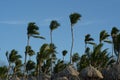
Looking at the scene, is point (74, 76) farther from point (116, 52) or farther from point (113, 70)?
point (116, 52)

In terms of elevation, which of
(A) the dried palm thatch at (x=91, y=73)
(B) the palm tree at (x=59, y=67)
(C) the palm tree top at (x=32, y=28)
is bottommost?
(A) the dried palm thatch at (x=91, y=73)

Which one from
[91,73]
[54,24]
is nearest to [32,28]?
[54,24]

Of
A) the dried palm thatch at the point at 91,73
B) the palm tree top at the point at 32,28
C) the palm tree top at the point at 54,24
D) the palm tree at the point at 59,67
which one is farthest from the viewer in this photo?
the palm tree at the point at 59,67

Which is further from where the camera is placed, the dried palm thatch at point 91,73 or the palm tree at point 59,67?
the palm tree at point 59,67

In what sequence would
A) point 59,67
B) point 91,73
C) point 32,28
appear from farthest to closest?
point 59,67, point 32,28, point 91,73

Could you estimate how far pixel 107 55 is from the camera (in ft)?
212

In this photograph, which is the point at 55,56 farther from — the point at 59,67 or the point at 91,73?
the point at 91,73

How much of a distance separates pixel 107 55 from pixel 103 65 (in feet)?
A: 7.22

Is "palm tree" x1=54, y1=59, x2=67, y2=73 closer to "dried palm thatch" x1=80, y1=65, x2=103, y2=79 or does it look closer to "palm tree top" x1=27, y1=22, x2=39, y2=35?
"palm tree top" x1=27, y1=22, x2=39, y2=35

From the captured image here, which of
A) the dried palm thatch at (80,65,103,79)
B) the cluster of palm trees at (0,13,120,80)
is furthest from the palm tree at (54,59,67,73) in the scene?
the dried palm thatch at (80,65,103,79)

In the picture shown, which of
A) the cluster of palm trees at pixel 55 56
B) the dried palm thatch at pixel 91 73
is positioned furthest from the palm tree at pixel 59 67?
the dried palm thatch at pixel 91 73

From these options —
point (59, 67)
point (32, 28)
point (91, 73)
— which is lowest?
point (91, 73)

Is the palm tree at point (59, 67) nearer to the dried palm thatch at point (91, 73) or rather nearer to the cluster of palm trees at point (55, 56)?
the cluster of palm trees at point (55, 56)

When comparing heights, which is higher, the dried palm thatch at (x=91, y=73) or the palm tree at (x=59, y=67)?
the palm tree at (x=59, y=67)
